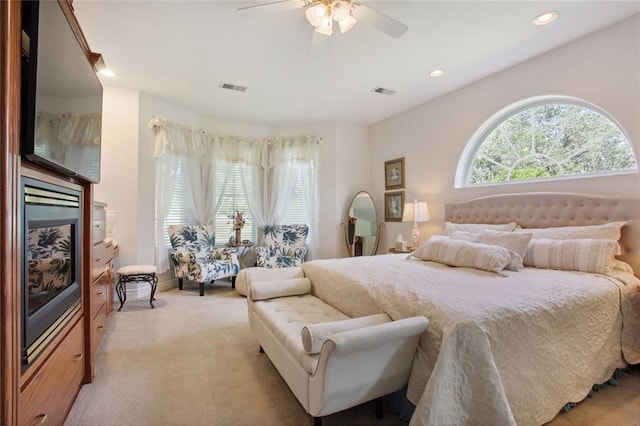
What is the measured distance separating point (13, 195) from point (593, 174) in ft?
12.8

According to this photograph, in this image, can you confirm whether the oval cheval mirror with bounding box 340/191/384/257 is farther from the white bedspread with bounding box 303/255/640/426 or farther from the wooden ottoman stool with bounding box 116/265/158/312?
the wooden ottoman stool with bounding box 116/265/158/312

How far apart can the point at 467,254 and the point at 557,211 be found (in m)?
1.13

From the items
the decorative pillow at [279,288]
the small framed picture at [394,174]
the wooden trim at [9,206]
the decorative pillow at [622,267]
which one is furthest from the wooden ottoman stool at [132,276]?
the decorative pillow at [622,267]

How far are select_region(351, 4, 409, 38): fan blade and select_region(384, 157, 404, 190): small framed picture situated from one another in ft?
9.16

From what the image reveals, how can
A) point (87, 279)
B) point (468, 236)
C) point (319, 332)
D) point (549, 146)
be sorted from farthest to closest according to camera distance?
point (549, 146) < point (468, 236) < point (87, 279) < point (319, 332)

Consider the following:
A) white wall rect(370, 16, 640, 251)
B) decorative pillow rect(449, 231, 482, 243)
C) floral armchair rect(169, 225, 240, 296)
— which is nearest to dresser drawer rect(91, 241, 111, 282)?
floral armchair rect(169, 225, 240, 296)

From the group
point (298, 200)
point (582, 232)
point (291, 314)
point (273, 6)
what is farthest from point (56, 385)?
point (298, 200)

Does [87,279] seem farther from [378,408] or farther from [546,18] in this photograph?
[546,18]

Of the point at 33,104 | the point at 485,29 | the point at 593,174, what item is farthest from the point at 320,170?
the point at 33,104

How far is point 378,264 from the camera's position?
105 inches

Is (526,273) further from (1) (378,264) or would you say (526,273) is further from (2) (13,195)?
(2) (13,195)

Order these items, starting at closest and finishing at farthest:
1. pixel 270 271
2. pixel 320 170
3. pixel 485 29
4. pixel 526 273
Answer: pixel 526 273 < pixel 485 29 < pixel 270 271 < pixel 320 170

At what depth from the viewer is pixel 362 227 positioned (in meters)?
5.22

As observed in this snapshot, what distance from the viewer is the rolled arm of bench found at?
134 cm
